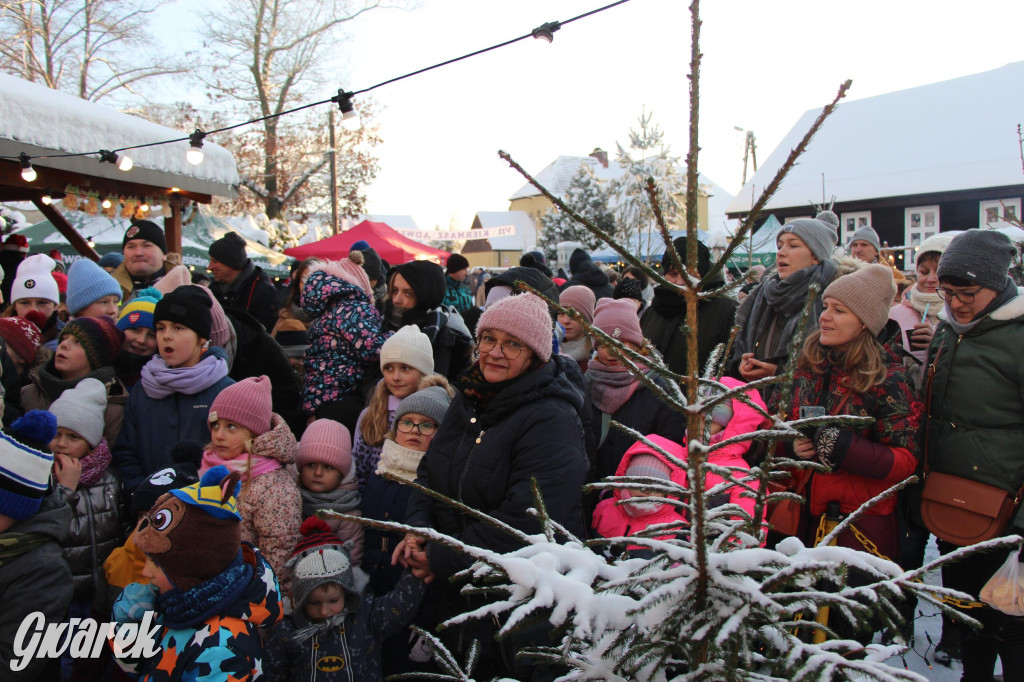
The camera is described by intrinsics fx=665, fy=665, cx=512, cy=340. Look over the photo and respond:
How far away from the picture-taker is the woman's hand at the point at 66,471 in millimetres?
2855

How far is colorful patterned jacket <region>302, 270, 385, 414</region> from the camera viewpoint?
12.8 feet

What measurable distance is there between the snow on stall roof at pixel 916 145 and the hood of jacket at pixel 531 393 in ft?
64.0

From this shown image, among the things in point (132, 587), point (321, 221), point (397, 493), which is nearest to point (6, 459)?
point (132, 587)

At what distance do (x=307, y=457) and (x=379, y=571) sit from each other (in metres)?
0.64

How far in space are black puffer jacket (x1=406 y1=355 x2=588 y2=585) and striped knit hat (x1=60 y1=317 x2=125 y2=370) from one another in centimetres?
198

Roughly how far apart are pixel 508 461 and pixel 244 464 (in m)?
1.37

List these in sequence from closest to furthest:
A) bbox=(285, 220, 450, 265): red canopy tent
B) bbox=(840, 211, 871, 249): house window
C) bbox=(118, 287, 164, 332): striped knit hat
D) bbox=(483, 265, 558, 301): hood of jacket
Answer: bbox=(118, 287, 164, 332): striped knit hat, bbox=(483, 265, 558, 301): hood of jacket, bbox=(285, 220, 450, 265): red canopy tent, bbox=(840, 211, 871, 249): house window

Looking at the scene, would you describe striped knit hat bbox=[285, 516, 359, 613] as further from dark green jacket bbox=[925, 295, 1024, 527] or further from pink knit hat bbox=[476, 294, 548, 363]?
dark green jacket bbox=[925, 295, 1024, 527]

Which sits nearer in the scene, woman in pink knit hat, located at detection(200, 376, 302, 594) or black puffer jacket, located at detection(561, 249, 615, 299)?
woman in pink knit hat, located at detection(200, 376, 302, 594)

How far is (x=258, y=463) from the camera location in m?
3.13

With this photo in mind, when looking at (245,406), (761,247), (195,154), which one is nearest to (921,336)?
(245,406)

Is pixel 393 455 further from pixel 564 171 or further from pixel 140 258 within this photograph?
pixel 564 171

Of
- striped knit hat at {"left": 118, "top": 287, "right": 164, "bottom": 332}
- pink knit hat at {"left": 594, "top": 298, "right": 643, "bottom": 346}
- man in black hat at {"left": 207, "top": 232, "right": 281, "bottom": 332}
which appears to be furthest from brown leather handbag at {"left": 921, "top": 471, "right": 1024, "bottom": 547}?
man in black hat at {"left": 207, "top": 232, "right": 281, "bottom": 332}

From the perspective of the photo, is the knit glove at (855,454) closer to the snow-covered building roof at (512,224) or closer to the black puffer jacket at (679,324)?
the black puffer jacket at (679,324)
